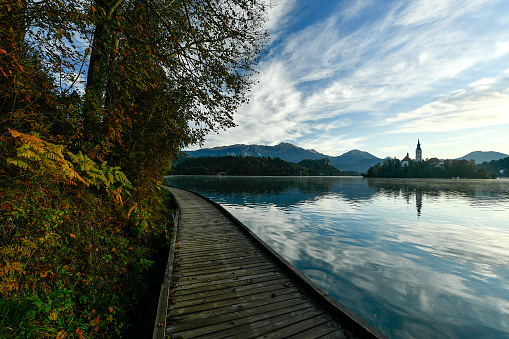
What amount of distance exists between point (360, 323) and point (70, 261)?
19.5 feet

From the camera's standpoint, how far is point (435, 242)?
1203 centimetres

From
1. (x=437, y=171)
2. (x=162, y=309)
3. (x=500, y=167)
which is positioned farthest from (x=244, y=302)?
(x=500, y=167)

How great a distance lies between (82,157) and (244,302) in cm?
515

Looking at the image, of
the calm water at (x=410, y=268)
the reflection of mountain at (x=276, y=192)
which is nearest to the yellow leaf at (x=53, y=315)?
the calm water at (x=410, y=268)

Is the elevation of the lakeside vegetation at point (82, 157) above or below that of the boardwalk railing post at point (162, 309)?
above

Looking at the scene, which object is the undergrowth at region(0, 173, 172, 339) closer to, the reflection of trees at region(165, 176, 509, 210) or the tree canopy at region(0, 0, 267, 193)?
the tree canopy at region(0, 0, 267, 193)

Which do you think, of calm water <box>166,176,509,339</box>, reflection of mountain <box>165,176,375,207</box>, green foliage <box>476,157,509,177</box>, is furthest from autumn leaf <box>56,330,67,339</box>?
green foliage <box>476,157,509,177</box>

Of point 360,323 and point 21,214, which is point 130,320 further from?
point 360,323

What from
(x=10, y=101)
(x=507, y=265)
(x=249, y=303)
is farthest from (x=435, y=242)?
(x=10, y=101)

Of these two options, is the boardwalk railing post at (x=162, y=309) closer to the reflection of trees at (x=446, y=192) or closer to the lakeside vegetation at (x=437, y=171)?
the reflection of trees at (x=446, y=192)

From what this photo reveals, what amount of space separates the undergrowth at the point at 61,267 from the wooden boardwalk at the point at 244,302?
1.10 m

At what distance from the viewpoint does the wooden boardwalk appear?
3.65 m

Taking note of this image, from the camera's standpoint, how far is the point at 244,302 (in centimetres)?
446

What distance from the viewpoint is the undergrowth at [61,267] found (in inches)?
114
